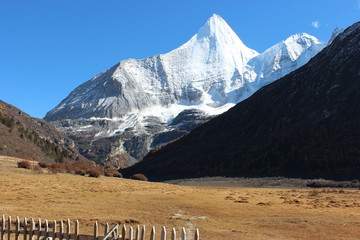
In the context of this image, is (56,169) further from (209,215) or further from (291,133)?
(291,133)

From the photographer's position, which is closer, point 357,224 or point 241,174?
point 357,224

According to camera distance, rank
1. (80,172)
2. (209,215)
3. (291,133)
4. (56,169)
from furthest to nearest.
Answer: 1. (291,133)
2. (80,172)
3. (56,169)
4. (209,215)

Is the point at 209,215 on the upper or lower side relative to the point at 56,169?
lower

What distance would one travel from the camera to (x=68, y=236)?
33.0 feet

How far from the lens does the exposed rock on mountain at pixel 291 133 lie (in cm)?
7506

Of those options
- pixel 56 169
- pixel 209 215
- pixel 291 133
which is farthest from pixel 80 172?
pixel 291 133

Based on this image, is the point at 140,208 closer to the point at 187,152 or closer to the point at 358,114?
the point at 358,114

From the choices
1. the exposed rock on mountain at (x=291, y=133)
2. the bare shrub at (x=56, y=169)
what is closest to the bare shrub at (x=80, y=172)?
the bare shrub at (x=56, y=169)

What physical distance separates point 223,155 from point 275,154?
575 inches

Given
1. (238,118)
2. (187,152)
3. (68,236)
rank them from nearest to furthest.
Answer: (68,236) < (187,152) < (238,118)

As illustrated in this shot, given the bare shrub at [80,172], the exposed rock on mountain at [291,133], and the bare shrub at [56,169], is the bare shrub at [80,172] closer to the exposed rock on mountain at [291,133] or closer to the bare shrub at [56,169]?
the bare shrub at [56,169]

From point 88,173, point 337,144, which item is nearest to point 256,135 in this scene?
point 337,144

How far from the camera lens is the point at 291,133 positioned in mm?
87375

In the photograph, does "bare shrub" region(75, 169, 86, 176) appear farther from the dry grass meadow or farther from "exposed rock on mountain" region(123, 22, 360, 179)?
"exposed rock on mountain" region(123, 22, 360, 179)
